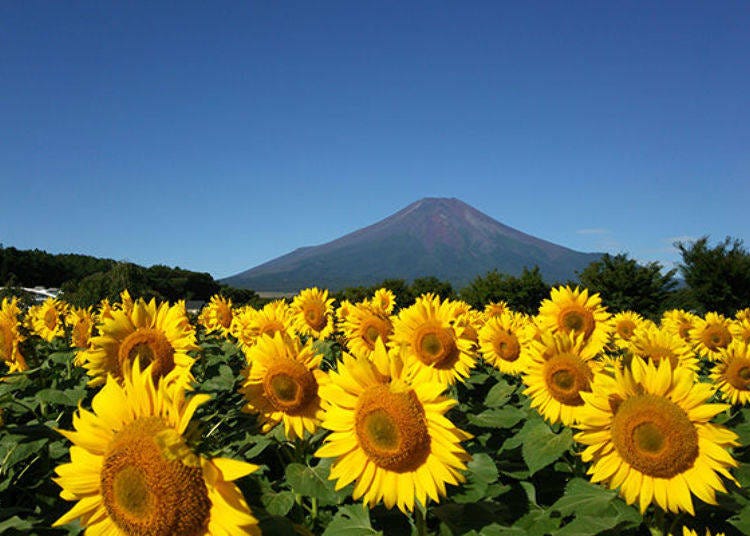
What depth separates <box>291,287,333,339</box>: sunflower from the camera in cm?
843

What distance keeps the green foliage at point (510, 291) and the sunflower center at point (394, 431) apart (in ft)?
142

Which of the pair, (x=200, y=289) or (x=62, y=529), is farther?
(x=200, y=289)

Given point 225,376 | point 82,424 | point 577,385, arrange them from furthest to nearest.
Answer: point 225,376
point 577,385
point 82,424

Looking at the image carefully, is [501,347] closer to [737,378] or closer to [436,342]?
[436,342]

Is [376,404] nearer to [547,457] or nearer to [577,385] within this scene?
[547,457]

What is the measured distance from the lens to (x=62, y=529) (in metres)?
2.94

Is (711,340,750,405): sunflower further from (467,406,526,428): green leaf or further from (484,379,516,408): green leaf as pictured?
(467,406,526,428): green leaf

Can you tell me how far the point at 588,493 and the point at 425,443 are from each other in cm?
104

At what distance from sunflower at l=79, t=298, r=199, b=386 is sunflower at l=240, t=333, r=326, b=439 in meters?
0.56

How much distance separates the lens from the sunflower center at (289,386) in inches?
145

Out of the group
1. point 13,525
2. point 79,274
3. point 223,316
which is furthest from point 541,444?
point 79,274

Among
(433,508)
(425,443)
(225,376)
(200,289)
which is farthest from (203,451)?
(200,289)

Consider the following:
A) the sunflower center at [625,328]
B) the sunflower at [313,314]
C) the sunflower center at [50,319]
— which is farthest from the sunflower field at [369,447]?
the sunflower center at [625,328]

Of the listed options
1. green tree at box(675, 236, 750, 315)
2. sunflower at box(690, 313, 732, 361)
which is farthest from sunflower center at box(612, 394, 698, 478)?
green tree at box(675, 236, 750, 315)
